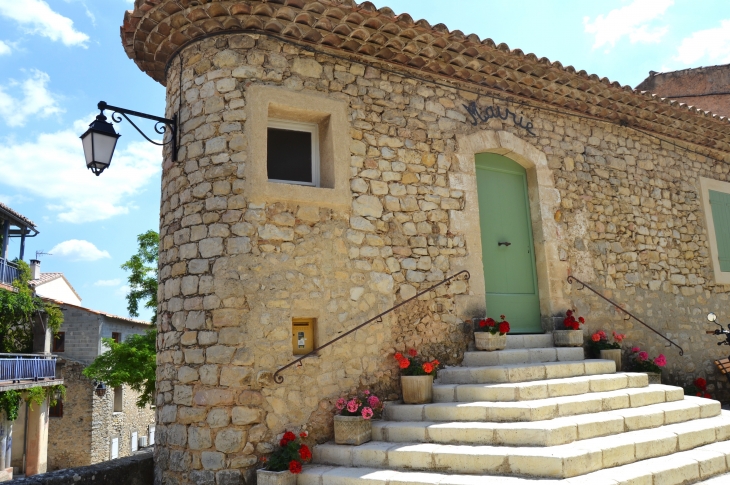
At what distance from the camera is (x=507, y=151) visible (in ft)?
21.7

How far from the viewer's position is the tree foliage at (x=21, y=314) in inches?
695

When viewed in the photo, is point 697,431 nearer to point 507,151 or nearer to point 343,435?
point 343,435

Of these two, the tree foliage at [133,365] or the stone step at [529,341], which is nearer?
the stone step at [529,341]

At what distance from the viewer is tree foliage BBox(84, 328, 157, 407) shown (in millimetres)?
16016

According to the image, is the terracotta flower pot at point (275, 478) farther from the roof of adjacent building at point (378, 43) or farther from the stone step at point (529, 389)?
the roof of adjacent building at point (378, 43)

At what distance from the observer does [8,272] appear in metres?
20.1

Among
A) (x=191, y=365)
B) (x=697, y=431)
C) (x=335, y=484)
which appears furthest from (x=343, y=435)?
(x=697, y=431)

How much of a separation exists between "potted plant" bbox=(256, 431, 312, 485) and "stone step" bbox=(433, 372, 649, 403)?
1.42 m

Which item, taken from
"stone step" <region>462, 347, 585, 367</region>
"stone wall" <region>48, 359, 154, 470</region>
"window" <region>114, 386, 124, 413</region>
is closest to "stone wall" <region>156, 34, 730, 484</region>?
"stone step" <region>462, 347, 585, 367</region>

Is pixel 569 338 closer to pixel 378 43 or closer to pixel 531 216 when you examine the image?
pixel 531 216

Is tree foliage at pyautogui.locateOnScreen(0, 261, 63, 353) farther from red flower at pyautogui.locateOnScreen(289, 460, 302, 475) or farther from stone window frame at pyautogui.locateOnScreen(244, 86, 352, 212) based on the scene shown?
red flower at pyautogui.locateOnScreen(289, 460, 302, 475)

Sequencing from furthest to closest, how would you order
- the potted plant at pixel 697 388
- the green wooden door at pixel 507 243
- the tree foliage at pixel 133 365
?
the tree foliage at pixel 133 365
the potted plant at pixel 697 388
the green wooden door at pixel 507 243

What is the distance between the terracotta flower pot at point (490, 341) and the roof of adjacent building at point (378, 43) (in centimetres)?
303

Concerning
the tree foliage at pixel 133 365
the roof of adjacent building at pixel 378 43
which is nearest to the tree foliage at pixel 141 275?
the tree foliage at pixel 133 365
